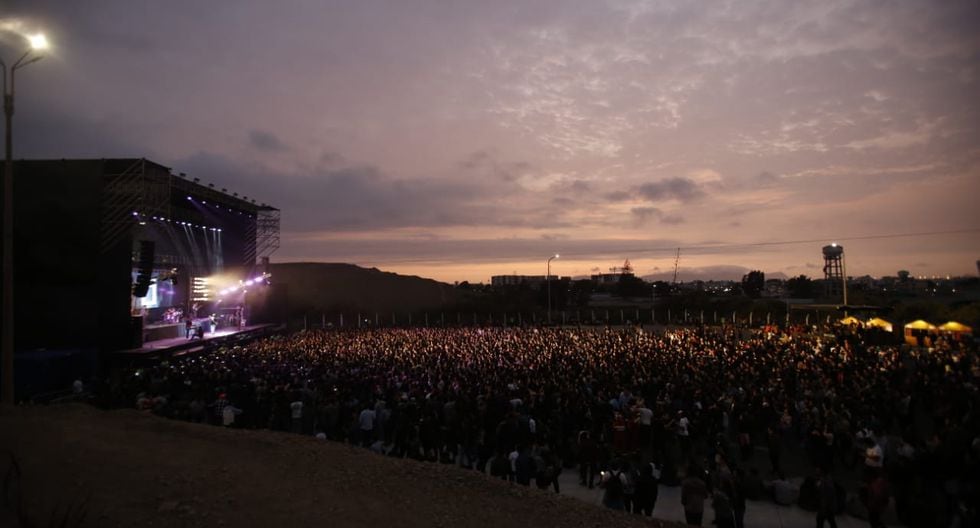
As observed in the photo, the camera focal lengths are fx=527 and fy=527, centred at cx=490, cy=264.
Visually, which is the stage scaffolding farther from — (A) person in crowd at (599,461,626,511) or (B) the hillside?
(B) the hillside

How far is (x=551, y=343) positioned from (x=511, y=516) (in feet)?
74.6

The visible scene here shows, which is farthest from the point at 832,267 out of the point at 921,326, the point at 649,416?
the point at 649,416

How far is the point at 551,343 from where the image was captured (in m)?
29.7

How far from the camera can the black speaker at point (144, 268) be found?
2562cm

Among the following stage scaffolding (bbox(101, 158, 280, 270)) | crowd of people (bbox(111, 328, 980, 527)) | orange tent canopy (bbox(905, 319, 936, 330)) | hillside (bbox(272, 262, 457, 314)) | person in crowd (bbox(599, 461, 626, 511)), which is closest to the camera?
person in crowd (bbox(599, 461, 626, 511))

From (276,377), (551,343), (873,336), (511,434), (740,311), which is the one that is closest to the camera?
(511,434)

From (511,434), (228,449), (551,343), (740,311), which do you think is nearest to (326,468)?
(228,449)

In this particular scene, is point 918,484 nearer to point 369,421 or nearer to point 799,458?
point 799,458

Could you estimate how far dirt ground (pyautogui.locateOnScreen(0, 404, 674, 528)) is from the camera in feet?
20.2

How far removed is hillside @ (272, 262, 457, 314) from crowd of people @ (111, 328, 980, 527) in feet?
278

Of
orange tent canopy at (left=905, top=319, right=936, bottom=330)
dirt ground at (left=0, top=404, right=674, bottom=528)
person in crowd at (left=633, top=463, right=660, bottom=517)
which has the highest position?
orange tent canopy at (left=905, top=319, right=936, bottom=330)

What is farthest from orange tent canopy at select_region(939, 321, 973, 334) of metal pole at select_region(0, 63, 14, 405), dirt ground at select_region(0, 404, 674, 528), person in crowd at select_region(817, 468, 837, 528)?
metal pole at select_region(0, 63, 14, 405)

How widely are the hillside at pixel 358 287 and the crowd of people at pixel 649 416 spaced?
84.6 metres

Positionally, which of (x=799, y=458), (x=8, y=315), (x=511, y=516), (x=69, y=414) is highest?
(x=8, y=315)
